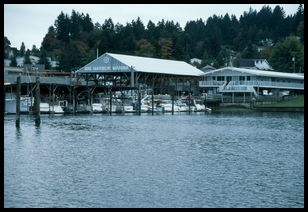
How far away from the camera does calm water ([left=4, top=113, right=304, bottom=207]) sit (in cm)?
2114

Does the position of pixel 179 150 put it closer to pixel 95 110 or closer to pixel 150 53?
pixel 95 110

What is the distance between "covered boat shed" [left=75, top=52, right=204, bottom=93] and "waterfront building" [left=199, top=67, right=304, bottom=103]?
3433 mm

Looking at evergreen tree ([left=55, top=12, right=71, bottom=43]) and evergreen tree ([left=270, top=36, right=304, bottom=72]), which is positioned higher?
evergreen tree ([left=55, top=12, right=71, bottom=43])

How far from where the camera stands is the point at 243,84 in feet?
339

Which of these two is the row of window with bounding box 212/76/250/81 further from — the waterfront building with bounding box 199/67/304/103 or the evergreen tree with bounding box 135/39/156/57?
the evergreen tree with bounding box 135/39/156/57

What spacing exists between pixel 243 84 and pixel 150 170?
7804cm

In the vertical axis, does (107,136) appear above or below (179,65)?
below

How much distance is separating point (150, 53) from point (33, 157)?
108351mm

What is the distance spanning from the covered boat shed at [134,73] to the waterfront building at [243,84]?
343 cm

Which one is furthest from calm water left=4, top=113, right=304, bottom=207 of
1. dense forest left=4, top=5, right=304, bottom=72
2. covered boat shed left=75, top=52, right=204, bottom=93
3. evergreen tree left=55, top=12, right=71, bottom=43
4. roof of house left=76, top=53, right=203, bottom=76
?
evergreen tree left=55, top=12, right=71, bottom=43

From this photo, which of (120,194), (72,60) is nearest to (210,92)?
(72,60)

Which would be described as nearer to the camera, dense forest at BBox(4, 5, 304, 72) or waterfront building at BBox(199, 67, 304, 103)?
waterfront building at BBox(199, 67, 304, 103)

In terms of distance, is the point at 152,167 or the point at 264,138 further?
the point at 264,138

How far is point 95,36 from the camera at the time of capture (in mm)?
162000
